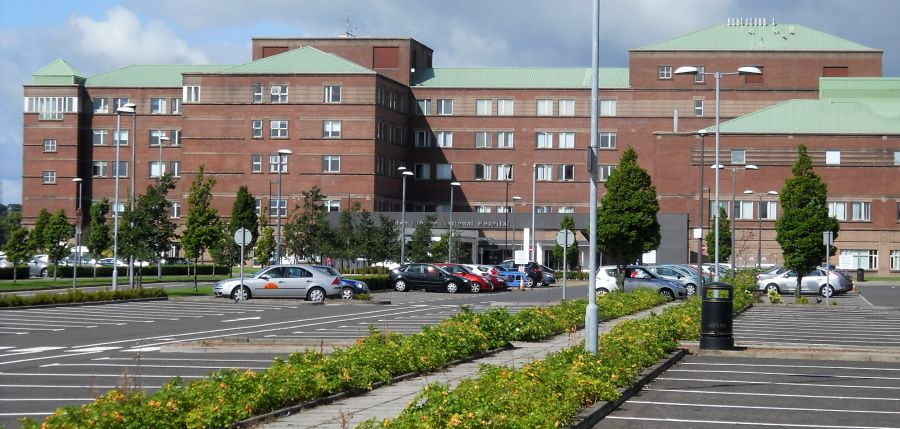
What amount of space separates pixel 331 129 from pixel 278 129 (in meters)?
4.27

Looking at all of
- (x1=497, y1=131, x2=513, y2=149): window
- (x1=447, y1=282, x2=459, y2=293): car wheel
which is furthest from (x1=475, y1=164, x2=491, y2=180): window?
(x1=447, y1=282, x2=459, y2=293): car wheel

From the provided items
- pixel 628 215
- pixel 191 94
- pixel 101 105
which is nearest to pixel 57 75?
pixel 101 105

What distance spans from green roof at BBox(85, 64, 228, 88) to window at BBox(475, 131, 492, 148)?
2476cm

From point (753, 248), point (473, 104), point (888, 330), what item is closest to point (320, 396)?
point (888, 330)

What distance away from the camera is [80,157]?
110812mm

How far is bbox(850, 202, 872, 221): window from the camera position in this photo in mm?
96375

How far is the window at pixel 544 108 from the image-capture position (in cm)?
10631

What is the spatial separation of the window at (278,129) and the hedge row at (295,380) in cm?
7607

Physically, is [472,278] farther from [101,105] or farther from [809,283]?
[101,105]

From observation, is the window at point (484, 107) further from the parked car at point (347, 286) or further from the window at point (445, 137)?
the parked car at point (347, 286)

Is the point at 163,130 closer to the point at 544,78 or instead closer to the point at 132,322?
the point at 544,78

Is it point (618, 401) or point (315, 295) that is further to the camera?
point (315, 295)

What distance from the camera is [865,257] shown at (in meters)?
97.1

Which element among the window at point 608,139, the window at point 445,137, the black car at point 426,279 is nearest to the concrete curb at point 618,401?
the black car at point 426,279
